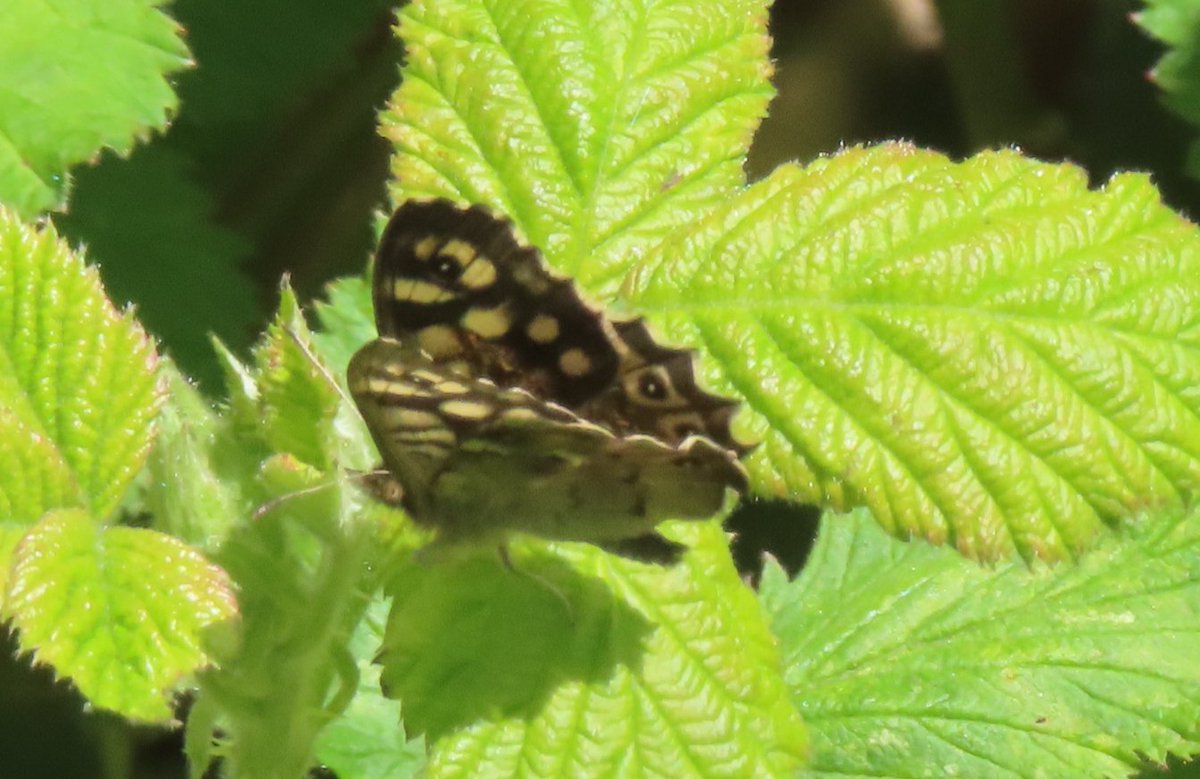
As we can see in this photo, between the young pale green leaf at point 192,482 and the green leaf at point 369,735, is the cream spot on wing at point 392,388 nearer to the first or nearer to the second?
the young pale green leaf at point 192,482

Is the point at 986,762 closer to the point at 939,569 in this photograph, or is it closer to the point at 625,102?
the point at 939,569

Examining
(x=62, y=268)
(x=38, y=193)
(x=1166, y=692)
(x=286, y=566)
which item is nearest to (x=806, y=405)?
(x=286, y=566)

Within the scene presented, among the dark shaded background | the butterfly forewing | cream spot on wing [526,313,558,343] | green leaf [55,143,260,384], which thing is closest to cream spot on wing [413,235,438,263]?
the butterfly forewing

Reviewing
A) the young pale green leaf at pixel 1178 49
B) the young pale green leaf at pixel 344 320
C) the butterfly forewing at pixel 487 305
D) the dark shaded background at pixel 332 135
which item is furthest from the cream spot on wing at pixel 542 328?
the young pale green leaf at pixel 1178 49

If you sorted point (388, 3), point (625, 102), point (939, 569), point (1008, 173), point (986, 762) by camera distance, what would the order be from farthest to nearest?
1. point (388, 3)
2. point (939, 569)
3. point (986, 762)
4. point (625, 102)
5. point (1008, 173)

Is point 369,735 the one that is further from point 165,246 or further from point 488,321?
point 165,246

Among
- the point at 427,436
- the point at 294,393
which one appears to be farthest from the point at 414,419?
the point at 294,393
